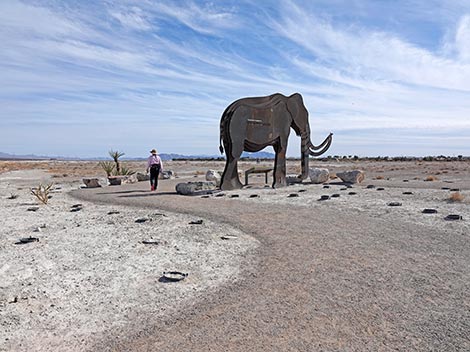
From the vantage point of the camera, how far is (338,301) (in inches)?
208

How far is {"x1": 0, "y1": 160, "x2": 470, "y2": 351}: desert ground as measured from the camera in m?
4.48

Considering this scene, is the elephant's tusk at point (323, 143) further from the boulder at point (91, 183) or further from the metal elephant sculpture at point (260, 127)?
the boulder at point (91, 183)

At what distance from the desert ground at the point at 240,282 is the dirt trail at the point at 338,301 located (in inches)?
0.8

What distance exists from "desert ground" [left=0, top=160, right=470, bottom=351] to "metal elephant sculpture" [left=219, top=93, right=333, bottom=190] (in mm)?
5864

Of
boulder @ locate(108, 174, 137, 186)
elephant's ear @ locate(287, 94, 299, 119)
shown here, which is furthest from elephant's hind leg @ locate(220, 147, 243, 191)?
boulder @ locate(108, 174, 137, 186)

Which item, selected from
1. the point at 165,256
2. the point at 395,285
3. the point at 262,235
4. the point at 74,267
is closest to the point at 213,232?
the point at 262,235

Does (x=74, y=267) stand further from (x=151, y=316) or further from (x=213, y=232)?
(x=213, y=232)

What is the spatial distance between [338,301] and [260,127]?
1284 centimetres

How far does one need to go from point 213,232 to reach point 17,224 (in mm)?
5395

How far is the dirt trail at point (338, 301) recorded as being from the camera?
434cm

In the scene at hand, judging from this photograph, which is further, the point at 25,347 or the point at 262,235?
the point at 262,235

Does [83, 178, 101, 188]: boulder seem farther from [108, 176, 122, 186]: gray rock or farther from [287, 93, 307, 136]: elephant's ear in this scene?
[287, 93, 307, 136]: elephant's ear

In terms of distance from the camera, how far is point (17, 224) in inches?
422

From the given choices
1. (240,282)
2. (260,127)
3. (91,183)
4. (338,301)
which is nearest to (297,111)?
(260,127)
